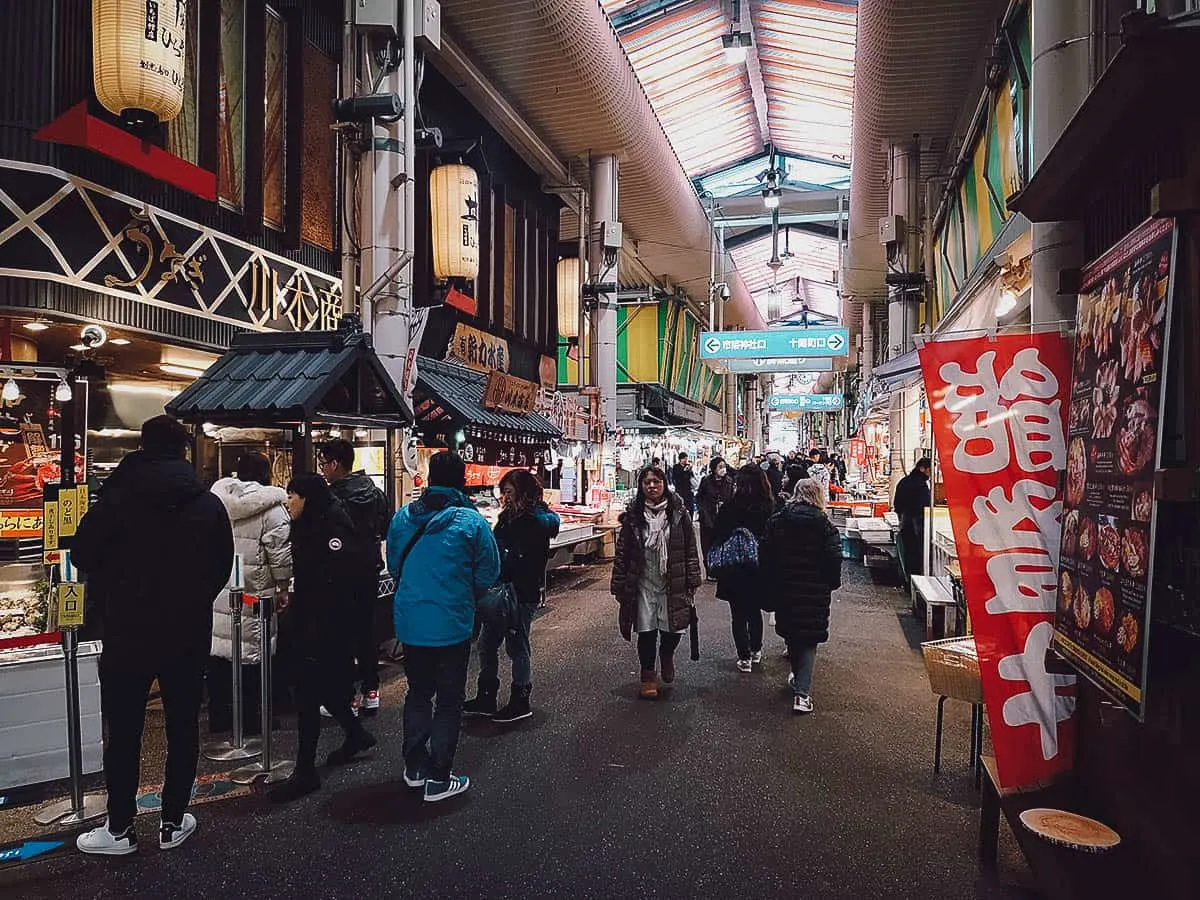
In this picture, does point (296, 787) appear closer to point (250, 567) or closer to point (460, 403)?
point (250, 567)

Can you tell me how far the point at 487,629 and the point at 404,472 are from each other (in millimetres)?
3578

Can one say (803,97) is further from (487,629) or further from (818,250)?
(487,629)

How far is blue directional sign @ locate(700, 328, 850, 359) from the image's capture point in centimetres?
1627

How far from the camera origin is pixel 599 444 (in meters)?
15.1

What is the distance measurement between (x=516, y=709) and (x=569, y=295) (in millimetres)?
10792

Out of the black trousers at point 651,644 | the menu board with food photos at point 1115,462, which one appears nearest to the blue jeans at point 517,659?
the black trousers at point 651,644

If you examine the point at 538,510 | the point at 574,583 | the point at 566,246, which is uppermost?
the point at 566,246

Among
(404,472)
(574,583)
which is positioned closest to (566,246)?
(574,583)

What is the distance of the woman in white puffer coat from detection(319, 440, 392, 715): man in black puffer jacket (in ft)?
1.34

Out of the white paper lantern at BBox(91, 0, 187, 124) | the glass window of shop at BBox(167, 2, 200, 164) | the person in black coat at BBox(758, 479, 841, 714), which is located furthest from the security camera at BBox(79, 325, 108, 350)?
the person in black coat at BBox(758, 479, 841, 714)

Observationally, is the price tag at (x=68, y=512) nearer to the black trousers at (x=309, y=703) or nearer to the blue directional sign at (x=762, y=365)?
the black trousers at (x=309, y=703)

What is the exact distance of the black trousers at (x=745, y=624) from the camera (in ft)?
22.5

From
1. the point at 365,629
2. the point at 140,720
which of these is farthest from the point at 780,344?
the point at 140,720

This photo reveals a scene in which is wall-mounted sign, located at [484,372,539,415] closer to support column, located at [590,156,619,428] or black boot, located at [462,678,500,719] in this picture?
support column, located at [590,156,619,428]
